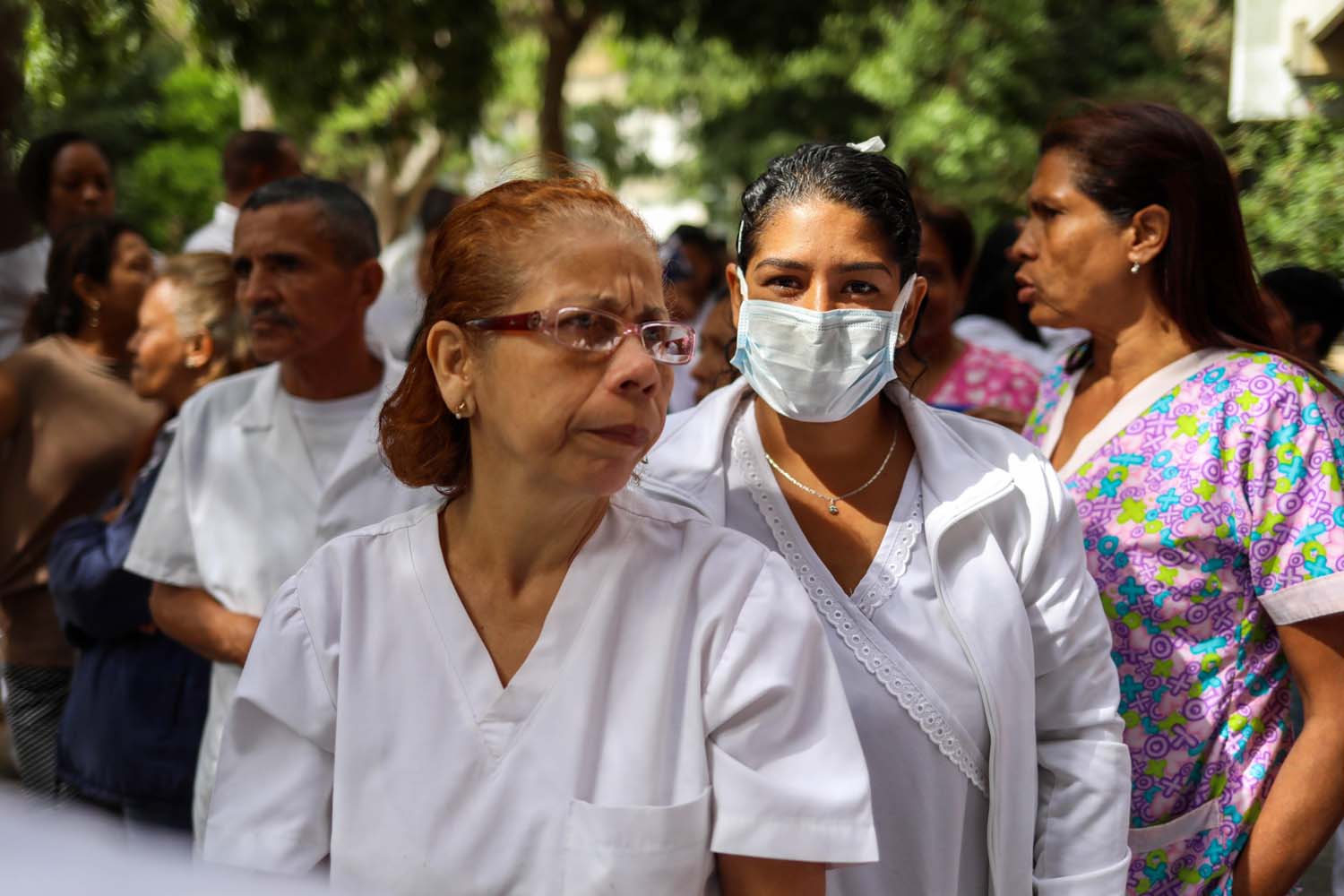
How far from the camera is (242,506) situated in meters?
3.42

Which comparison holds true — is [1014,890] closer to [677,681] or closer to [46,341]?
[677,681]

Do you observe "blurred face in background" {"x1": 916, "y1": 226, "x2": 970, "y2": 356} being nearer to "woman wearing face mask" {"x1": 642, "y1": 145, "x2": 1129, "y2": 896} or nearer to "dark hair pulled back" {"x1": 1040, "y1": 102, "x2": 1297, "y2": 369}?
"dark hair pulled back" {"x1": 1040, "y1": 102, "x2": 1297, "y2": 369}

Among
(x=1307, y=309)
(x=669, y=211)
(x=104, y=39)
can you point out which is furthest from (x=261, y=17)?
(x=669, y=211)

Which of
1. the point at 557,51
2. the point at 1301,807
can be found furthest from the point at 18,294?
the point at 557,51

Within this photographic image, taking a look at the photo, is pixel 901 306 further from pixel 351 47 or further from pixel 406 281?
pixel 351 47

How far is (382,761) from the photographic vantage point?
2047 mm

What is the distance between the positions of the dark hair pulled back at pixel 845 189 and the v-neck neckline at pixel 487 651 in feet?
2.42

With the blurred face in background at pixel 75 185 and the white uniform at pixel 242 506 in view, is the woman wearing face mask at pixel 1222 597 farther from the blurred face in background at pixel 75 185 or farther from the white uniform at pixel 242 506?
the blurred face in background at pixel 75 185

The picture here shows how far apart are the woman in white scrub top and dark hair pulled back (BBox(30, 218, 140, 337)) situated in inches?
117

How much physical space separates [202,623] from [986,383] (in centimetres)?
248

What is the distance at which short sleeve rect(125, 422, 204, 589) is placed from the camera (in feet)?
11.1

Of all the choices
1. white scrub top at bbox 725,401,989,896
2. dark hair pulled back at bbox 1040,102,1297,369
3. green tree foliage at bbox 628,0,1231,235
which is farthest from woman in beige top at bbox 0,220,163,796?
green tree foliage at bbox 628,0,1231,235

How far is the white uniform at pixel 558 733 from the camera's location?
1975 millimetres

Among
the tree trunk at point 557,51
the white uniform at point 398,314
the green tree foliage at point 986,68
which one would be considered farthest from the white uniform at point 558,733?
the green tree foliage at point 986,68
